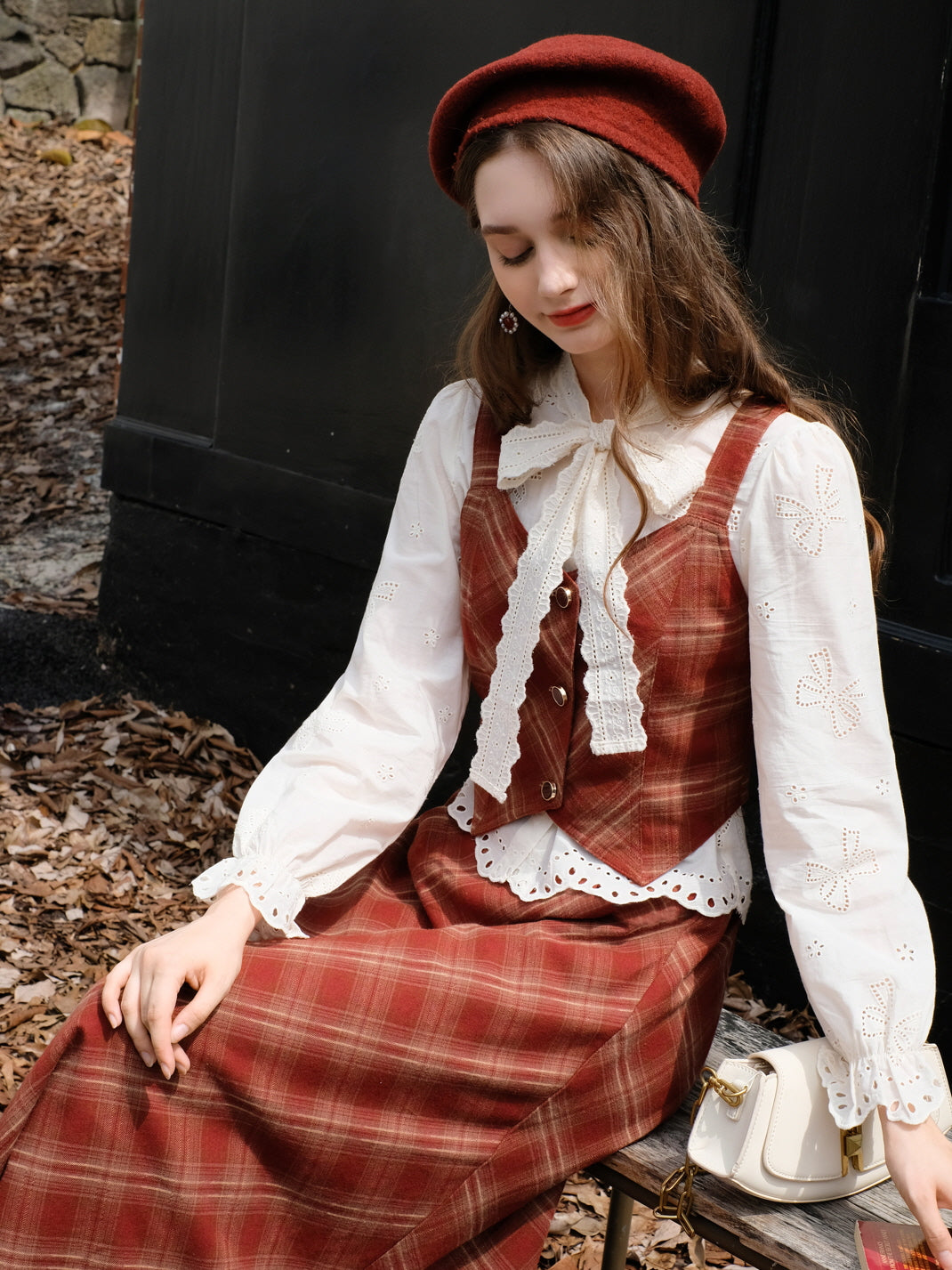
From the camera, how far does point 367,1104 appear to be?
1.55 meters

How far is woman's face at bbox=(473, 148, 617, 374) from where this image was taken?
1.62 meters

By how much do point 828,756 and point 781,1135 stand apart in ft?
1.48

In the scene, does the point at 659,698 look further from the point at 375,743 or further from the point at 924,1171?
the point at 924,1171

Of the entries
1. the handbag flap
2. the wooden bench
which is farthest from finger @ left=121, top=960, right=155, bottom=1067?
the handbag flap

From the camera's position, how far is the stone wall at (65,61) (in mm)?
11062

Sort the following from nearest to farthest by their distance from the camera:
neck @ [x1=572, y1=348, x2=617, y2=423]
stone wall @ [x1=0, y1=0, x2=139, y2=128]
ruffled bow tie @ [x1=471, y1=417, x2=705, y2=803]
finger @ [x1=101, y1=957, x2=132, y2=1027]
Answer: finger @ [x1=101, y1=957, x2=132, y2=1027], ruffled bow tie @ [x1=471, y1=417, x2=705, y2=803], neck @ [x1=572, y1=348, x2=617, y2=423], stone wall @ [x1=0, y1=0, x2=139, y2=128]

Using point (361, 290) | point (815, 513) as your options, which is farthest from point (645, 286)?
point (361, 290)

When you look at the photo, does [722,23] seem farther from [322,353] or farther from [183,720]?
[183,720]

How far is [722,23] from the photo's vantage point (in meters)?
2.60

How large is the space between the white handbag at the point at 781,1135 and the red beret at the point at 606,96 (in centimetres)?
110

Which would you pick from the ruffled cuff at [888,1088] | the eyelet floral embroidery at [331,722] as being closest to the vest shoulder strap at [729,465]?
the eyelet floral embroidery at [331,722]

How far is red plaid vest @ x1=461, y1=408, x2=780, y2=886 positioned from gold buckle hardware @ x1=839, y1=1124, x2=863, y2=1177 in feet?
1.28

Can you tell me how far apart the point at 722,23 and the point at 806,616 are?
1538 millimetres

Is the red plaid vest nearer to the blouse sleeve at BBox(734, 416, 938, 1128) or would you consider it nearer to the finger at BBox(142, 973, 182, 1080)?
the blouse sleeve at BBox(734, 416, 938, 1128)
